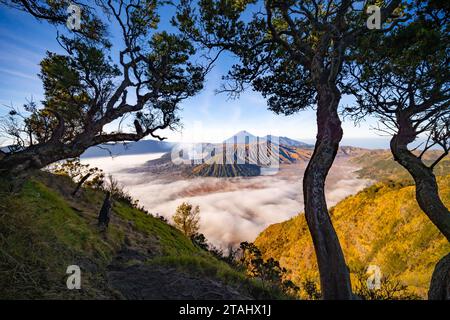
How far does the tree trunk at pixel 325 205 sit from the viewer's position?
3829mm

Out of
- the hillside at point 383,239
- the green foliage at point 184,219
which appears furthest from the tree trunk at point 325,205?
the hillside at point 383,239

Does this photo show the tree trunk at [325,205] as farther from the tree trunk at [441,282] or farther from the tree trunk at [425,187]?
the tree trunk at [425,187]

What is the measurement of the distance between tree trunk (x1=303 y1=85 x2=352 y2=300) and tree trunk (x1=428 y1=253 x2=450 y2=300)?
4.91ft

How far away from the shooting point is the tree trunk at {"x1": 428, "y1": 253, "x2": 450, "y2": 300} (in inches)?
143

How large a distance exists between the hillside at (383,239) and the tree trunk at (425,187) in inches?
Result: 1744

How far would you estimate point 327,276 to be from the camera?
12.8 ft

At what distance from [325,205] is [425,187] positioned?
3201 millimetres

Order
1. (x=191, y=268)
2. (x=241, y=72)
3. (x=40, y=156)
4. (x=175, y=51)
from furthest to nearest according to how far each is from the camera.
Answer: (x=175, y=51)
(x=241, y=72)
(x=40, y=156)
(x=191, y=268)

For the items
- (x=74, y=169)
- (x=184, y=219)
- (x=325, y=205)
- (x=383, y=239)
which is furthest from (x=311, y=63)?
(x=383, y=239)

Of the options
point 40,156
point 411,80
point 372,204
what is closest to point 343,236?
point 372,204

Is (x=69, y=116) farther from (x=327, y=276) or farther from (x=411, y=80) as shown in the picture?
(x=411, y=80)

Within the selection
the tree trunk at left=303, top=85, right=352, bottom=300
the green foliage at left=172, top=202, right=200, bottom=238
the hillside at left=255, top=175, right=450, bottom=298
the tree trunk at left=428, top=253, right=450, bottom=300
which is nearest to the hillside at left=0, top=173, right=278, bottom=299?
the tree trunk at left=303, top=85, right=352, bottom=300

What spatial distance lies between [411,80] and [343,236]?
89.9 m

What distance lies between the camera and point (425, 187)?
5289mm
